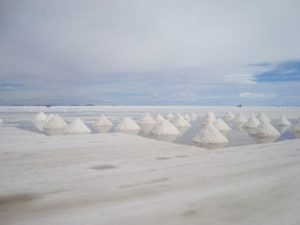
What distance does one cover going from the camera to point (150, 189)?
2783mm

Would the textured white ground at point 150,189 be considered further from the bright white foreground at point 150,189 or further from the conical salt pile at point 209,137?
the conical salt pile at point 209,137

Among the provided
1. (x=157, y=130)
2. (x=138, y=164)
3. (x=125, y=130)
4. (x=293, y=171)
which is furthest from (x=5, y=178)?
(x=125, y=130)

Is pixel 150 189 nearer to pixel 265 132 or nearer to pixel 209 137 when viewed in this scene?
pixel 209 137

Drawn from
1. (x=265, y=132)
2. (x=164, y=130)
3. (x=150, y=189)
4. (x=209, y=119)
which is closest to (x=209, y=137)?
(x=164, y=130)

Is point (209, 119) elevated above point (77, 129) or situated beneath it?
elevated above

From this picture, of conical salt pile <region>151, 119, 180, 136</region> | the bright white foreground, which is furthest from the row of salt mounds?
the bright white foreground

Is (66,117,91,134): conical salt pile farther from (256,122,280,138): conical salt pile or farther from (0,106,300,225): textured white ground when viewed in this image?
(0,106,300,225): textured white ground

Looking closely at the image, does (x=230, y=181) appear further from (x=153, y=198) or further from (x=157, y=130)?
(x=157, y=130)

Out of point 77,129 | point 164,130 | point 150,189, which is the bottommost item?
point 77,129

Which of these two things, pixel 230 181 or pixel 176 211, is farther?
pixel 230 181

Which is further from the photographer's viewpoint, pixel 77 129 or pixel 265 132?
pixel 77 129

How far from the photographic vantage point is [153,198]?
8.18 feet

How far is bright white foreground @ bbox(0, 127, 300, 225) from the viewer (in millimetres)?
2094

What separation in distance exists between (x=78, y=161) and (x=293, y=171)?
2988 mm
